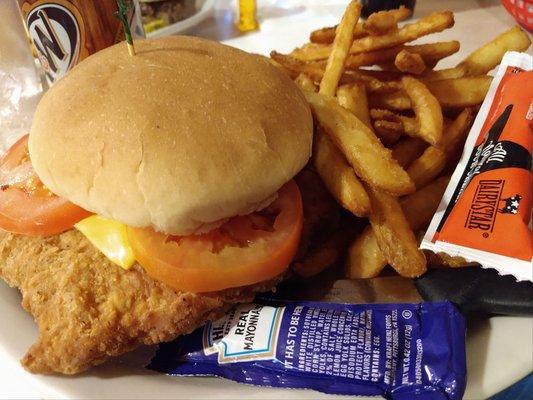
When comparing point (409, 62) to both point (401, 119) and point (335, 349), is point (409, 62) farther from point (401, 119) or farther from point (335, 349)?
point (335, 349)

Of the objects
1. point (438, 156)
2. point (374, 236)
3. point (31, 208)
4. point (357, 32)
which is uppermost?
point (357, 32)

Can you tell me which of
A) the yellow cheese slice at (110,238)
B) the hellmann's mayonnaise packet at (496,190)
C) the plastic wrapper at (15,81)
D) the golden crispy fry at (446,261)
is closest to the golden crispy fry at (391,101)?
the hellmann's mayonnaise packet at (496,190)

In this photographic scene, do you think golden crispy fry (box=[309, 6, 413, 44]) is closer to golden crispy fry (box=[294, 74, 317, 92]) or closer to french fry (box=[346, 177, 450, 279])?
golden crispy fry (box=[294, 74, 317, 92])

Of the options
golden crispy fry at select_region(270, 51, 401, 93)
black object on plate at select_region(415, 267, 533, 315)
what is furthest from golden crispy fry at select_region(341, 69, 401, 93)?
black object on plate at select_region(415, 267, 533, 315)

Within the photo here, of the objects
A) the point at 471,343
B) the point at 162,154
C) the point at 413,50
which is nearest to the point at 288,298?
the point at 471,343

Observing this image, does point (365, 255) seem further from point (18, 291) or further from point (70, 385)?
point (18, 291)

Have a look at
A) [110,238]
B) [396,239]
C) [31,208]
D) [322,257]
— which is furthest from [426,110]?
[31,208]

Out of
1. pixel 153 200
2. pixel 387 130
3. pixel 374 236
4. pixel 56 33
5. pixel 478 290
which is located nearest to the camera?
pixel 153 200
